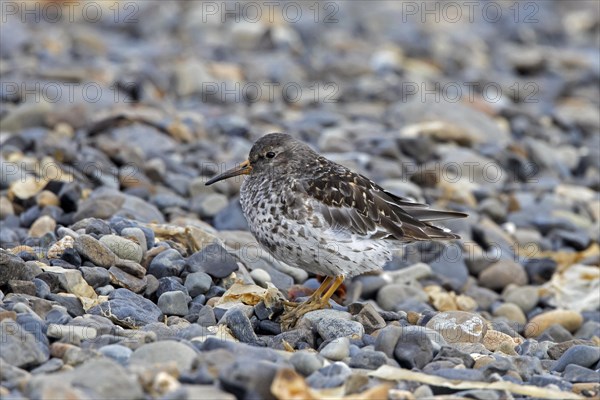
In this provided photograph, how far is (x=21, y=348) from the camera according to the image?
604cm

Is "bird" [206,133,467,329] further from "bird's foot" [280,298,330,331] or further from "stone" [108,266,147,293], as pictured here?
"stone" [108,266,147,293]

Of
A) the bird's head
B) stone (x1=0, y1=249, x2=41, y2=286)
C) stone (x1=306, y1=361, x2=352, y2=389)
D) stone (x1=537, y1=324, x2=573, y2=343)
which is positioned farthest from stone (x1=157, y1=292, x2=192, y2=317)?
stone (x1=537, y1=324, x2=573, y2=343)

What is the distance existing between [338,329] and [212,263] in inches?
62.9

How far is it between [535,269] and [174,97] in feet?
25.5

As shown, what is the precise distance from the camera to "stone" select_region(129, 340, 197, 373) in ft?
19.4

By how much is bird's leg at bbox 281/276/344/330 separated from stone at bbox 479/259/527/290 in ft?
10.4

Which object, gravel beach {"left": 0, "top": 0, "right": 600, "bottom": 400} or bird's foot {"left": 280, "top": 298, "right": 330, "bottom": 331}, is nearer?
gravel beach {"left": 0, "top": 0, "right": 600, "bottom": 400}

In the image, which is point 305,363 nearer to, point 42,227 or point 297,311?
point 297,311

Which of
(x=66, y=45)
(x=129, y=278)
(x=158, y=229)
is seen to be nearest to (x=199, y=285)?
(x=129, y=278)

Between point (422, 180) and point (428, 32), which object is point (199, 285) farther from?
point (428, 32)

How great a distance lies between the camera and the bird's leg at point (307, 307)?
766 centimetres

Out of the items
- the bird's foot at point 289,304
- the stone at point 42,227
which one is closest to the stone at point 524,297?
the bird's foot at point 289,304

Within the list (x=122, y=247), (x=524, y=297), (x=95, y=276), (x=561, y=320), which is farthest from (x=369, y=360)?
(x=524, y=297)

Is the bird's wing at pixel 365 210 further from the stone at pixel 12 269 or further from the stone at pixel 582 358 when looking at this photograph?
the stone at pixel 12 269
